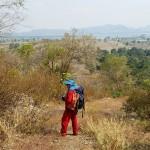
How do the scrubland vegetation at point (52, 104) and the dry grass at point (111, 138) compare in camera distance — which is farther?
Answer: the scrubland vegetation at point (52, 104)

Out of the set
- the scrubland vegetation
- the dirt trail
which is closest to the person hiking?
the dirt trail

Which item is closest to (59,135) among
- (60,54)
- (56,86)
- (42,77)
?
(42,77)

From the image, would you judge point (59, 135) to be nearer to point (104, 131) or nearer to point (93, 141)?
point (93, 141)

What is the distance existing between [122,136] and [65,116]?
2.15m

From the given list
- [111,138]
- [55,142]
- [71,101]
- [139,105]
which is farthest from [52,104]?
[111,138]

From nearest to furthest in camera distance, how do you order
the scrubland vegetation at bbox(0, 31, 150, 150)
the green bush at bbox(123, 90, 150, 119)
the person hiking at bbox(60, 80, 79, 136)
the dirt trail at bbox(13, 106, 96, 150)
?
1. the dirt trail at bbox(13, 106, 96, 150)
2. the scrubland vegetation at bbox(0, 31, 150, 150)
3. the person hiking at bbox(60, 80, 79, 136)
4. the green bush at bbox(123, 90, 150, 119)

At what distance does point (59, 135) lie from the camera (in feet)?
36.6

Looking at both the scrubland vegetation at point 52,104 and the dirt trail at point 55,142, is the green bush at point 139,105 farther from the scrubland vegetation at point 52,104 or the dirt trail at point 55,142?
the dirt trail at point 55,142

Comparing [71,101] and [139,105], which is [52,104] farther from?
[71,101]

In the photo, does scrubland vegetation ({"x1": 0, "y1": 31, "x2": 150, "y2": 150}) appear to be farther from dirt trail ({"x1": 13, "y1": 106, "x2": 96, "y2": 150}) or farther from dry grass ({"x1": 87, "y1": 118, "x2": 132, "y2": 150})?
dirt trail ({"x1": 13, "y1": 106, "x2": 96, "y2": 150})

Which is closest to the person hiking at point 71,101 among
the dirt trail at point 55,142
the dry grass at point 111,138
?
the dirt trail at point 55,142

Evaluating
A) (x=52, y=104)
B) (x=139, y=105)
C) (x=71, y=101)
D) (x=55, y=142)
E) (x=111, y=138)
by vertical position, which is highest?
(x=71, y=101)

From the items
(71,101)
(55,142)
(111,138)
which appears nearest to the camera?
(111,138)

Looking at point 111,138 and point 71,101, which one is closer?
point 111,138
